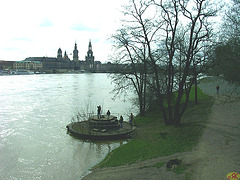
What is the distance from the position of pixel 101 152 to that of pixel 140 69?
902cm

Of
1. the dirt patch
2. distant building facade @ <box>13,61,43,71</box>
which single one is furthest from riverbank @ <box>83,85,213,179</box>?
distant building facade @ <box>13,61,43,71</box>

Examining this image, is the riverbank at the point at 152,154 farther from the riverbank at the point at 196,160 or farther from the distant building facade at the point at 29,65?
the distant building facade at the point at 29,65

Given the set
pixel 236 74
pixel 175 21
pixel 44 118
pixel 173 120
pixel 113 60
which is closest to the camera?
pixel 236 74

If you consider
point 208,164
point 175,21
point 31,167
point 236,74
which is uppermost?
point 175,21

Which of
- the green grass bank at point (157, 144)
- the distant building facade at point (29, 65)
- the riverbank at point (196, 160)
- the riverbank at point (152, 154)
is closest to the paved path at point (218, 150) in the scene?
the riverbank at point (196, 160)

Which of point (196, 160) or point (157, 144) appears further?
point (157, 144)

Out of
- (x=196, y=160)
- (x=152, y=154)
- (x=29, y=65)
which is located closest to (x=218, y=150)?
(x=196, y=160)

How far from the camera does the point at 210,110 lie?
709 inches

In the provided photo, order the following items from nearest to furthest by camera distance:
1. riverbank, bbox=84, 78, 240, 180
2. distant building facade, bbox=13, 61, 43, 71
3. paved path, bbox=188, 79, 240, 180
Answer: paved path, bbox=188, 79, 240, 180
riverbank, bbox=84, 78, 240, 180
distant building facade, bbox=13, 61, 43, 71

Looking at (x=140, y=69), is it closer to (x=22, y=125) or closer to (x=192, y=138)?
(x=192, y=138)

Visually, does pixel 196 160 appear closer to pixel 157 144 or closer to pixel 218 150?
pixel 218 150

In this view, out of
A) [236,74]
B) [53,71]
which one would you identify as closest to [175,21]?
[236,74]

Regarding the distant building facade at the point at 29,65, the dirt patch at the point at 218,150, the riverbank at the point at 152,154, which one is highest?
the distant building facade at the point at 29,65

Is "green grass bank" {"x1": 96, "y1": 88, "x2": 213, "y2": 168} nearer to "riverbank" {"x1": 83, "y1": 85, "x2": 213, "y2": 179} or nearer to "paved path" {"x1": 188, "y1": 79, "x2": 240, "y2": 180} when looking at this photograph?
"riverbank" {"x1": 83, "y1": 85, "x2": 213, "y2": 179}
